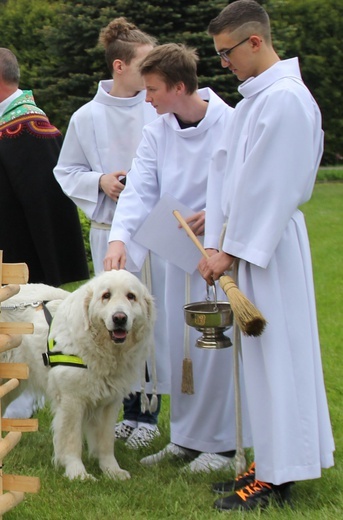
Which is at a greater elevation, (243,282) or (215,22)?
(215,22)

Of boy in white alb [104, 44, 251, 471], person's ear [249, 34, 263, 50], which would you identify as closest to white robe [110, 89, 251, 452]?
boy in white alb [104, 44, 251, 471]

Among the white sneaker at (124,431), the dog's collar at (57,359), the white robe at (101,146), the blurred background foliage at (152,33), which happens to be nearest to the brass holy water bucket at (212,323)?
the dog's collar at (57,359)

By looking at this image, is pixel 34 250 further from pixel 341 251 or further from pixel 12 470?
pixel 341 251

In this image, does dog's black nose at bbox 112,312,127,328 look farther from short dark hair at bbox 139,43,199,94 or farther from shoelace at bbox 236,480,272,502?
short dark hair at bbox 139,43,199,94

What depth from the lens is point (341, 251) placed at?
14547 mm

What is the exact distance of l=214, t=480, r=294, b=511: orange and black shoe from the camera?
4.62 m

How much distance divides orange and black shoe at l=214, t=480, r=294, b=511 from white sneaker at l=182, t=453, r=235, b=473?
0.71 metres

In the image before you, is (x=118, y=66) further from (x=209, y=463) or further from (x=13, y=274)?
(x=209, y=463)

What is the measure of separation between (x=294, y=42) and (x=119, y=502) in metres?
29.5

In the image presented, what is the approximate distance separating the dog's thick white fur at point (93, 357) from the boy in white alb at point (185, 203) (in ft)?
0.76

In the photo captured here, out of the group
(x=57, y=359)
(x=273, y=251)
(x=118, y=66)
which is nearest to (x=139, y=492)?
(x=57, y=359)

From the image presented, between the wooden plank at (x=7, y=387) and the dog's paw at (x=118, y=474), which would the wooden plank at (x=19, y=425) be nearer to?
the wooden plank at (x=7, y=387)

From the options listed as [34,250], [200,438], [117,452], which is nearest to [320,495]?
[200,438]

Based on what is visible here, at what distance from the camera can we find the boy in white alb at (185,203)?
5375mm
